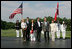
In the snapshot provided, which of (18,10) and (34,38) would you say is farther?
(18,10)

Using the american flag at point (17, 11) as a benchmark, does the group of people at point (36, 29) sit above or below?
below

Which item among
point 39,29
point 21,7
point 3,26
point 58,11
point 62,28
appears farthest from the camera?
point 3,26

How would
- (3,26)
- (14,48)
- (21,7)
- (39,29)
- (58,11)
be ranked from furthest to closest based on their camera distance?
(3,26) < (58,11) < (21,7) < (39,29) < (14,48)

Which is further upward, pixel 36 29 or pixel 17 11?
pixel 17 11

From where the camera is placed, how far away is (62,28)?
18.5 m

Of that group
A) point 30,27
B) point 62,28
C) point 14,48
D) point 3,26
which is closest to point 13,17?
point 30,27

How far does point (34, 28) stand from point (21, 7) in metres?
4.52

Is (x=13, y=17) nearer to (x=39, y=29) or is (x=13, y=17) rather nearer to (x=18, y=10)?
(x=18, y=10)

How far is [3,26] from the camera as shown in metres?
45.4

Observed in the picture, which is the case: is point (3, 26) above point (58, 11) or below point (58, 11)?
below

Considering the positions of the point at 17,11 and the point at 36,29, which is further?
the point at 17,11

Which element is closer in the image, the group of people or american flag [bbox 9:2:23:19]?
the group of people

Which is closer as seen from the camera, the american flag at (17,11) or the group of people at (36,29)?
the group of people at (36,29)

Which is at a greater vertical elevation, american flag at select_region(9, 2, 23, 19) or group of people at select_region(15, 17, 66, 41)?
american flag at select_region(9, 2, 23, 19)
